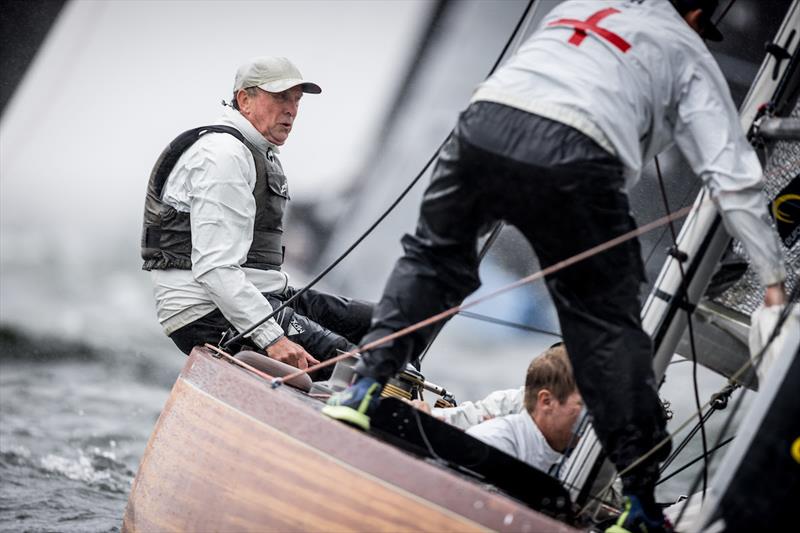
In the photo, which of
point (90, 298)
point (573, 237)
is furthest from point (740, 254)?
point (90, 298)

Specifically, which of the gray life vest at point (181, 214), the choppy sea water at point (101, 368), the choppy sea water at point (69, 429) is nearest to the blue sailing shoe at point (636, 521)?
the gray life vest at point (181, 214)

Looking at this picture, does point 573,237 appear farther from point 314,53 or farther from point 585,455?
point 314,53

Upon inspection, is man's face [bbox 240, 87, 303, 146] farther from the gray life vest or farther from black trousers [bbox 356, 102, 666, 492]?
black trousers [bbox 356, 102, 666, 492]

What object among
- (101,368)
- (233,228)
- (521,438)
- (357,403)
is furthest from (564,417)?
(101,368)

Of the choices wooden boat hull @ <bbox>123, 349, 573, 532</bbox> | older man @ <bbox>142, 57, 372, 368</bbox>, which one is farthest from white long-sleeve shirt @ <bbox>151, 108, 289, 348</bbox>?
wooden boat hull @ <bbox>123, 349, 573, 532</bbox>

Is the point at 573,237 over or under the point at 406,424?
over

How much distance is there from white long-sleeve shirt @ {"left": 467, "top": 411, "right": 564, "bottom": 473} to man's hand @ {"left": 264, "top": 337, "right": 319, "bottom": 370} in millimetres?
514

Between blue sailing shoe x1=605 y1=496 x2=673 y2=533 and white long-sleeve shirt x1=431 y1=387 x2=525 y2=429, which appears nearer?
blue sailing shoe x1=605 y1=496 x2=673 y2=533

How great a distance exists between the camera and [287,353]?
224 centimetres

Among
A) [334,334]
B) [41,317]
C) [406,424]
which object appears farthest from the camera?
[41,317]

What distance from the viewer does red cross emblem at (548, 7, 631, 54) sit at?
5.15 feet

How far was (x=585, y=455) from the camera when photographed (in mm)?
1825

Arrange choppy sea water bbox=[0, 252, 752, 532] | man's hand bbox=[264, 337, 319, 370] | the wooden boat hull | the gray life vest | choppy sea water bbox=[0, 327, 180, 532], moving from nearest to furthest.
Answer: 1. the wooden boat hull
2. man's hand bbox=[264, 337, 319, 370]
3. the gray life vest
4. choppy sea water bbox=[0, 327, 180, 532]
5. choppy sea water bbox=[0, 252, 752, 532]

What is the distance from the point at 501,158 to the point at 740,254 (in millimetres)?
973
